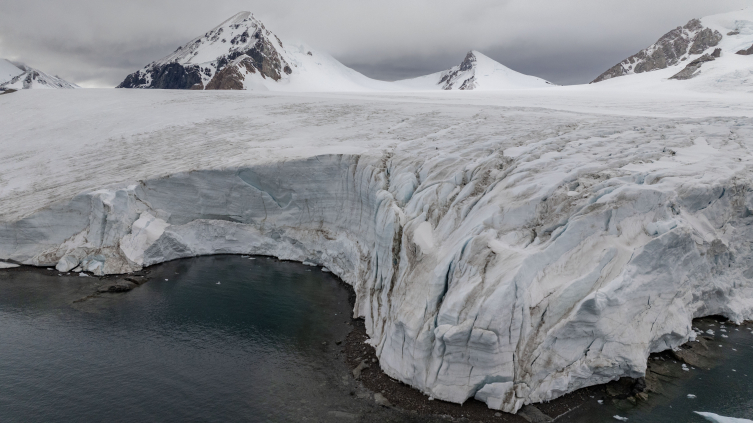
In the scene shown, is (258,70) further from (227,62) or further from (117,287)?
(117,287)

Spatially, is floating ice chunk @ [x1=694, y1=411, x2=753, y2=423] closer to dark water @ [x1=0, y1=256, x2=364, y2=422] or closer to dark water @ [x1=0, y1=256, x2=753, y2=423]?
dark water @ [x1=0, y1=256, x2=753, y2=423]

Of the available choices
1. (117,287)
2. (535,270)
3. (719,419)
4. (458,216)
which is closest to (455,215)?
(458,216)

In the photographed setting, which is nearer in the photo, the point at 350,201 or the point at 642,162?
the point at 642,162

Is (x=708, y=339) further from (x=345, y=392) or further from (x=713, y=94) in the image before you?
(x=713, y=94)

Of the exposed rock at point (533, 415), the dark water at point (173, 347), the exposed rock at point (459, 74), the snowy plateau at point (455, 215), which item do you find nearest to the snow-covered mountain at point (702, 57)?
the snowy plateau at point (455, 215)

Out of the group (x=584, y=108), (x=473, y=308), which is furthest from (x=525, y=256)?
(x=584, y=108)

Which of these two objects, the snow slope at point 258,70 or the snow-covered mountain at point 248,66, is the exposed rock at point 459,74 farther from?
the snow-covered mountain at point 248,66
